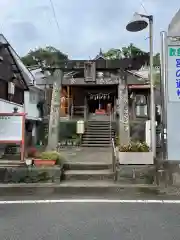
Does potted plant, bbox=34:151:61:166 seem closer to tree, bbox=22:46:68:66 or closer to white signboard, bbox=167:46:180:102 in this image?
white signboard, bbox=167:46:180:102

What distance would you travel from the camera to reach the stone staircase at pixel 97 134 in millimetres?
25031

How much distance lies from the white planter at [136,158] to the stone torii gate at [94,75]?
11.1 meters

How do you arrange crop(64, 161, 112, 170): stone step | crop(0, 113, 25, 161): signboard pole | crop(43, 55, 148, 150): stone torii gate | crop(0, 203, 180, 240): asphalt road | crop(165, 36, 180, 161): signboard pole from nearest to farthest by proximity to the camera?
1. crop(0, 203, 180, 240): asphalt road
2. crop(165, 36, 180, 161): signboard pole
3. crop(0, 113, 25, 161): signboard pole
4. crop(64, 161, 112, 170): stone step
5. crop(43, 55, 148, 150): stone torii gate

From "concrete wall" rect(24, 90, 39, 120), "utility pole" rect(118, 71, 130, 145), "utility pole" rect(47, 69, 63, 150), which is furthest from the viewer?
"concrete wall" rect(24, 90, 39, 120)

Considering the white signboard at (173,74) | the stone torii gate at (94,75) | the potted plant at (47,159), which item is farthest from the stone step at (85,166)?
the stone torii gate at (94,75)

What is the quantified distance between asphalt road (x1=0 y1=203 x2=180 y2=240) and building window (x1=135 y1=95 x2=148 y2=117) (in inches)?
964

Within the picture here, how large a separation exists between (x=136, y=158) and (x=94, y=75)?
520 inches

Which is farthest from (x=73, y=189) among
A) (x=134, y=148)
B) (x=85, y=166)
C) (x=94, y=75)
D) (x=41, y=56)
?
(x=41, y=56)

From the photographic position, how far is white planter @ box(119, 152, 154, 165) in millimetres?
10047

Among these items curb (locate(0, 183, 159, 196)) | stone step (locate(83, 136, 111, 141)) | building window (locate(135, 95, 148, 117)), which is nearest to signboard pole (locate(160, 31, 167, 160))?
curb (locate(0, 183, 159, 196))

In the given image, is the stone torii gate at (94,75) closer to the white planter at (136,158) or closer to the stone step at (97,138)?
the stone step at (97,138)

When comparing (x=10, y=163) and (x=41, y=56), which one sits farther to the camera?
(x=41, y=56)

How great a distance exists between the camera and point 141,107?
31.7m

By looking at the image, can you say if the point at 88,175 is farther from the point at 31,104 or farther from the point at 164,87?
the point at 31,104
